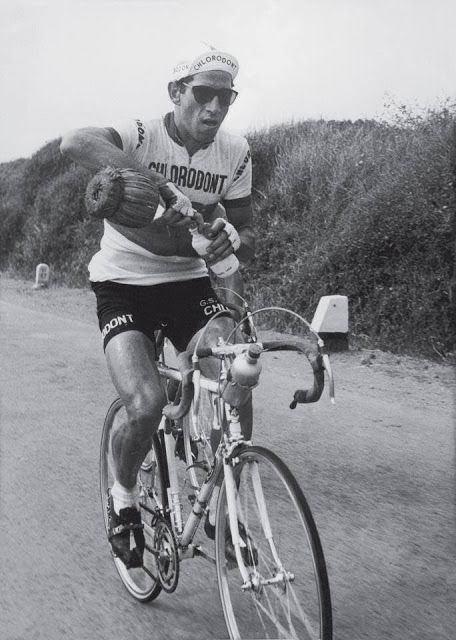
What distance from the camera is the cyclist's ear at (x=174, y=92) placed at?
3.46 meters

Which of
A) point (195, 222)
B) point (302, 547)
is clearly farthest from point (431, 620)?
point (195, 222)

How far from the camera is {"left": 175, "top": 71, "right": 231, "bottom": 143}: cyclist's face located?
334 centimetres

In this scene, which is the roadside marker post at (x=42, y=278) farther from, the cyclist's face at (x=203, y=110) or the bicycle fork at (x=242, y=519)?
the bicycle fork at (x=242, y=519)

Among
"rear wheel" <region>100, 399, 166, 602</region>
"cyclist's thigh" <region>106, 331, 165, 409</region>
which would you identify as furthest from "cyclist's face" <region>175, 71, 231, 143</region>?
"rear wheel" <region>100, 399, 166, 602</region>

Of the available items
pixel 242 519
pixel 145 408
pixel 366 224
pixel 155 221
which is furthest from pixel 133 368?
pixel 366 224

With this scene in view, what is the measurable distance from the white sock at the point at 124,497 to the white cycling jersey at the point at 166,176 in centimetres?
91

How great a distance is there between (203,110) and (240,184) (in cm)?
52

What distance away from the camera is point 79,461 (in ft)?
17.8

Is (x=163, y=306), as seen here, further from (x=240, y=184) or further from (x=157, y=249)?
(x=240, y=184)

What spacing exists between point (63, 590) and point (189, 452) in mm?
908

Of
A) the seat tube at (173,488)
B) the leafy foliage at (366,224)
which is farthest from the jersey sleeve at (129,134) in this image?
the leafy foliage at (366,224)

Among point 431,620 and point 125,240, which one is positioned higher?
point 125,240

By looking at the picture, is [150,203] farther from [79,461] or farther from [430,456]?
[430,456]

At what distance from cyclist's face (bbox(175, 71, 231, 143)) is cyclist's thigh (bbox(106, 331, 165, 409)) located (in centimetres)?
94
